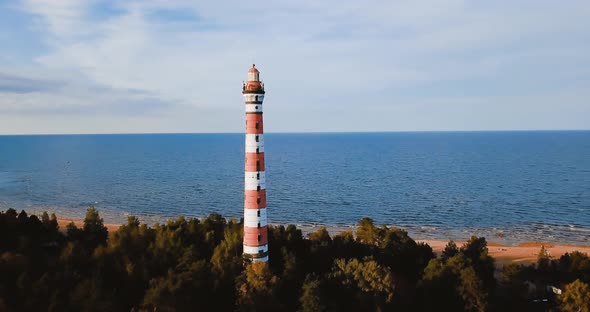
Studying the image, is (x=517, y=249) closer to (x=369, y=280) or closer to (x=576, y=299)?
(x=576, y=299)

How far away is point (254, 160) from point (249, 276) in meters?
8.24

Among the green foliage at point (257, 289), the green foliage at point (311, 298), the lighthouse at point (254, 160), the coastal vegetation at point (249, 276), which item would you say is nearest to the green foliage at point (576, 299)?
the coastal vegetation at point (249, 276)

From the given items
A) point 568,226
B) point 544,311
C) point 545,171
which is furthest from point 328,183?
point 544,311

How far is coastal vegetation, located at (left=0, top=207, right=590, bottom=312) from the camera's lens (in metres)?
31.5

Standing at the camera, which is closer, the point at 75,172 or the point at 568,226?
the point at 568,226

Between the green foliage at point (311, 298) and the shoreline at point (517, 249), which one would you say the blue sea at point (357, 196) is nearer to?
the shoreline at point (517, 249)

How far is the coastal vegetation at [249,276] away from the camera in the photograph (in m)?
31.5

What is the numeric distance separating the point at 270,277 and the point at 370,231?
62.5ft

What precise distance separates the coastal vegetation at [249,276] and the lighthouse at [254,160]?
3.10m

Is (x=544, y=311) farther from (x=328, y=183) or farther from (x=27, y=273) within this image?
Answer: (x=328, y=183)

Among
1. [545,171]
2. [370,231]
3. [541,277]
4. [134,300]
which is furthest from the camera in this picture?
[545,171]

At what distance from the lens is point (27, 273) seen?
32.5m

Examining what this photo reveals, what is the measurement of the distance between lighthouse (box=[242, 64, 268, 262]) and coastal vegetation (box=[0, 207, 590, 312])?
3.10m

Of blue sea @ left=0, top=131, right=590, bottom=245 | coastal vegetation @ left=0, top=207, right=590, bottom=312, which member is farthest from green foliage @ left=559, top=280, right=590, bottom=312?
blue sea @ left=0, top=131, right=590, bottom=245
